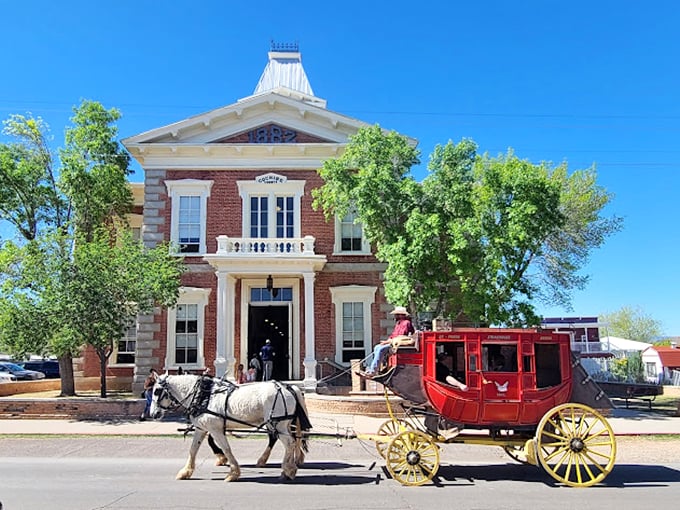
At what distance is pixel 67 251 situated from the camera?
58.9ft

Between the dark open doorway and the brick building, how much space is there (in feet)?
0.13

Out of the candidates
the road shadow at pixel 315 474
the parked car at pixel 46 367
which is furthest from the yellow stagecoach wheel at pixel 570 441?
the parked car at pixel 46 367

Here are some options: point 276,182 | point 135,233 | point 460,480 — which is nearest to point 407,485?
point 460,480

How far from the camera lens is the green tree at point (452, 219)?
57.9 feet

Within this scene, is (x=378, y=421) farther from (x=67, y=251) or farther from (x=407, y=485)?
(x=67, y=251)

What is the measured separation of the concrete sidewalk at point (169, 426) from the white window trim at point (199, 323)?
559 cm

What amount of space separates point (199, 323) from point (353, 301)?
595 cm

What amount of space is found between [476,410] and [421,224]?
933cm

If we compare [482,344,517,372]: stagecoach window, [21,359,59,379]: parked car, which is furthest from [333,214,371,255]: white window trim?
[21,359,59,379]: parked car

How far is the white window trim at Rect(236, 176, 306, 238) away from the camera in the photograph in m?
23.2

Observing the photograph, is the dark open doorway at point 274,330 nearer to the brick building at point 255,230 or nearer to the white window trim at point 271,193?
the brick building at point 255,230

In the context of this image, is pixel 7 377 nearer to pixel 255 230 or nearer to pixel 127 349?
pixel 127 349

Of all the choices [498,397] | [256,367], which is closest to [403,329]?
[498,397]

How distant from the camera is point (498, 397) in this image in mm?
9094
